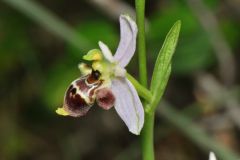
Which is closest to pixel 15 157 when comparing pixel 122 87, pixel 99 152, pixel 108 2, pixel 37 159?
pixel 37 159

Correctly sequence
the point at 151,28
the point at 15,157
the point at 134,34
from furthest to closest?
the point at 15,157
the point at 151,28
the point at 134,34

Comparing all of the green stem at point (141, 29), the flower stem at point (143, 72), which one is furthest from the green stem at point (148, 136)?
the green stem at point (141, 29)

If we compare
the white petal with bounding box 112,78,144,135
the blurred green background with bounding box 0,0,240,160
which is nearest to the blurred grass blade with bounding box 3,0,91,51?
the blurred green background with bounding box 0,0,240,160

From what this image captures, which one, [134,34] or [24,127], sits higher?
[134,34]

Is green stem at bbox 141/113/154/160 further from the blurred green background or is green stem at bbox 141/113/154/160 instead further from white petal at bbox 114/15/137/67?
the blurred green background

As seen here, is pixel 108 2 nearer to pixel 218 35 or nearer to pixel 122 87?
pixel 218 35

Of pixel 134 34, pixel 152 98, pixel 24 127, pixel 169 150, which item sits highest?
pixel 134 34
